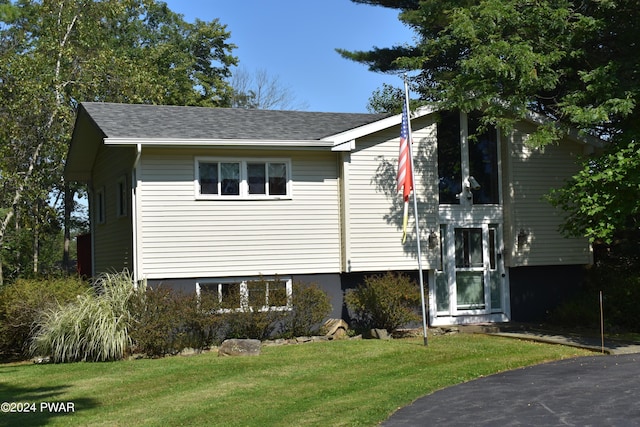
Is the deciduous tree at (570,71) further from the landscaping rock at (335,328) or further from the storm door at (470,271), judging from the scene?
the landscaping rock at (335,328)

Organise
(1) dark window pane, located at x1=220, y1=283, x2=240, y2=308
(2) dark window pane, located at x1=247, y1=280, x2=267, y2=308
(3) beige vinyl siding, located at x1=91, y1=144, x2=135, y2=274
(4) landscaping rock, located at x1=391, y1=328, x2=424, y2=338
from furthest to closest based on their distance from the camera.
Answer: (3) beige vinyl siding, located at x1=91, y1=144, x2=135, y2=274, (4) landscaping rock, located at x1=391, y1=328, x2=424, y2=338, (2) dark window pane, located at x1=247, y1=280, x2=267, y2=308, (1) dark window pane, located at x1=220, y1=283, x2=240, y2=308

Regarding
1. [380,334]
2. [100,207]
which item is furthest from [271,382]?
[100,207]

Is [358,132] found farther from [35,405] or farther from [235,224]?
[35,405]

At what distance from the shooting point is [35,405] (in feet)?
35.3

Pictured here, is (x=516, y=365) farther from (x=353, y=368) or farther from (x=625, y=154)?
(x=625, y=154)

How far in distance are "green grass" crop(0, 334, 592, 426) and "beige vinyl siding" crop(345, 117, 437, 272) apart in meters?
2.42

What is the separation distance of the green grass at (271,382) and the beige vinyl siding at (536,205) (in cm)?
346

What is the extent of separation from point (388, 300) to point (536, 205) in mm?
4886

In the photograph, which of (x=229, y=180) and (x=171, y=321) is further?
(x=229, y=180)

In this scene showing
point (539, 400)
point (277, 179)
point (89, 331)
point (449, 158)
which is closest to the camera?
point (539, 400)

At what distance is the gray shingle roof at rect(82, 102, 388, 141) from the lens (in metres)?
16.9

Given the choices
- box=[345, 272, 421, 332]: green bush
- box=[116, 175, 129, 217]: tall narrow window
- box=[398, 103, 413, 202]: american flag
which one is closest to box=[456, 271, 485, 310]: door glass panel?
box=[345, 272, 421, 332]: green bush

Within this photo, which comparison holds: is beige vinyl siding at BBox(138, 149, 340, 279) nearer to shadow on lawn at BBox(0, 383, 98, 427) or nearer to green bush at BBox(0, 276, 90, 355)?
green bush at BBox(0, 276, 90, 355)

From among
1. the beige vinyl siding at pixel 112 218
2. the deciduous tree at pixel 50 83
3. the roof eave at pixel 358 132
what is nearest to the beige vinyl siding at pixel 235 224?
the roof eave at pixel 358 132
